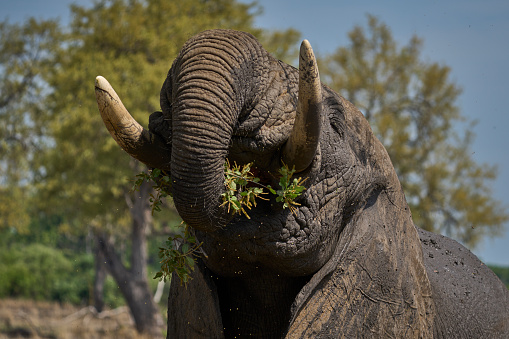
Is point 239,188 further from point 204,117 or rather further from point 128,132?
point 128,132

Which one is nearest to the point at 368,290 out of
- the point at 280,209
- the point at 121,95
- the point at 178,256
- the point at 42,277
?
the point at 280,209

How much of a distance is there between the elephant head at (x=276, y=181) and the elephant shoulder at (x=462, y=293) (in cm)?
46

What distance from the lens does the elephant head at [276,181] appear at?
10.9 feet

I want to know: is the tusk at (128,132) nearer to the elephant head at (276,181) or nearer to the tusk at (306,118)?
the elephant head at (276,181)

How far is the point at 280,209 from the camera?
3.75 m

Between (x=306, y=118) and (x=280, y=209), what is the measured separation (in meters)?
0.57

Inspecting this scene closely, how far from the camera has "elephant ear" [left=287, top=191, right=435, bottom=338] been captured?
3.90 metres

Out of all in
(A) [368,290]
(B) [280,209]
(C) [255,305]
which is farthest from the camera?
(C) [255,305]

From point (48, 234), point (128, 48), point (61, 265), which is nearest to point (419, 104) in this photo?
point (128, 48)

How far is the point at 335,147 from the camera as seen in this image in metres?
3.97

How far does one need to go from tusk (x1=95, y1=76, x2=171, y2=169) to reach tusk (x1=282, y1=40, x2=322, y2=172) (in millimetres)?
671

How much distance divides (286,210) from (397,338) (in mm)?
1062

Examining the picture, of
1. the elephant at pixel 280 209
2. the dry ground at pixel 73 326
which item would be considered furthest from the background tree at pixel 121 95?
the elephant at pixel 280 209

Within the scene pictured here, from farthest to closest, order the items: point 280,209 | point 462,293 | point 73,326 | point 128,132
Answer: point 73,326, point 462,293, point 280,209, point 128,132
